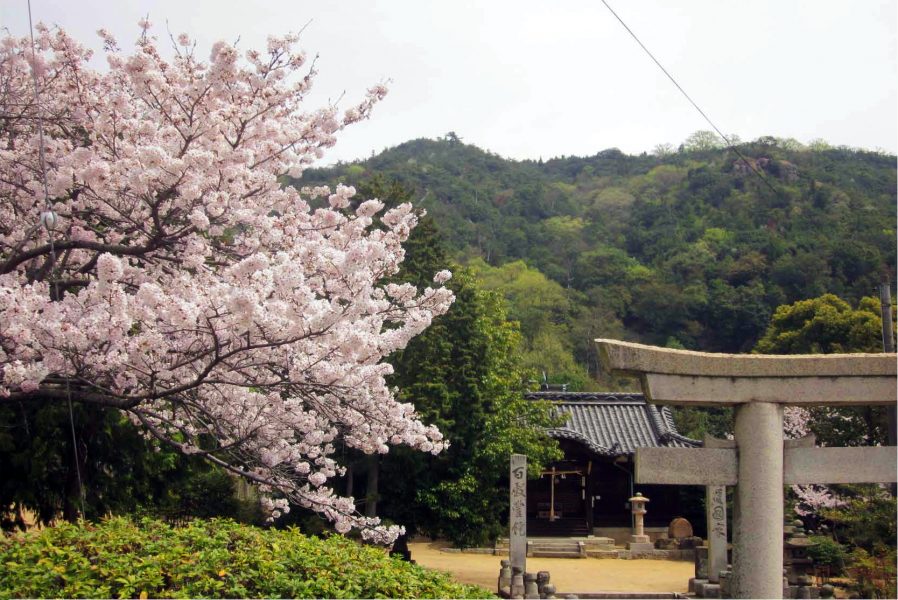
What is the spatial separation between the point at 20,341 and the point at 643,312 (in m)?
43.0

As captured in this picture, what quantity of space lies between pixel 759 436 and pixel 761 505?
0.51m

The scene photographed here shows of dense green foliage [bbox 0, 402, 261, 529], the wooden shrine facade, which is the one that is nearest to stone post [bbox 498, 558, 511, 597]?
dense green foliage [bbox 0, 402, 261, 529]

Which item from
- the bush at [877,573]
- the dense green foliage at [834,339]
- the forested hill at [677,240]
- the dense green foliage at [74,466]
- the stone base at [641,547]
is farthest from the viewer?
the forested hill at [677,240]

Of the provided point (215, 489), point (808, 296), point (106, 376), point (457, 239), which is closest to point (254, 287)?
point (106, 376)

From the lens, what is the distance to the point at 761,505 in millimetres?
6324

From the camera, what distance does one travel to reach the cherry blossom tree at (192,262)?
20.3 feet

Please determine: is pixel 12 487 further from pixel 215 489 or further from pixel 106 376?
pixel 215 489

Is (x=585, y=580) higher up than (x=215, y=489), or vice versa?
(x=215, y=489)

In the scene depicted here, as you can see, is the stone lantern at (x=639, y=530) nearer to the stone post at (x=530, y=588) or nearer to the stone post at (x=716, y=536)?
the stone post at (x=716, y=536)

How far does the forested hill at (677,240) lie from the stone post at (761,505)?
Answer: 30888 mm

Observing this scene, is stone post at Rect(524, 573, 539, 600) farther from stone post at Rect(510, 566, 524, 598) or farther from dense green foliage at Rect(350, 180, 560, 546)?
dense green foliage at Rect(350, 180, 560, 546)

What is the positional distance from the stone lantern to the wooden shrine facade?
1325 millimetres

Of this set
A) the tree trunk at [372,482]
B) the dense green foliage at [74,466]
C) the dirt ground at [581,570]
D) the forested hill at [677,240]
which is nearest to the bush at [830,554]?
the dirt ground at [581,570]

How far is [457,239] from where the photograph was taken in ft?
181
